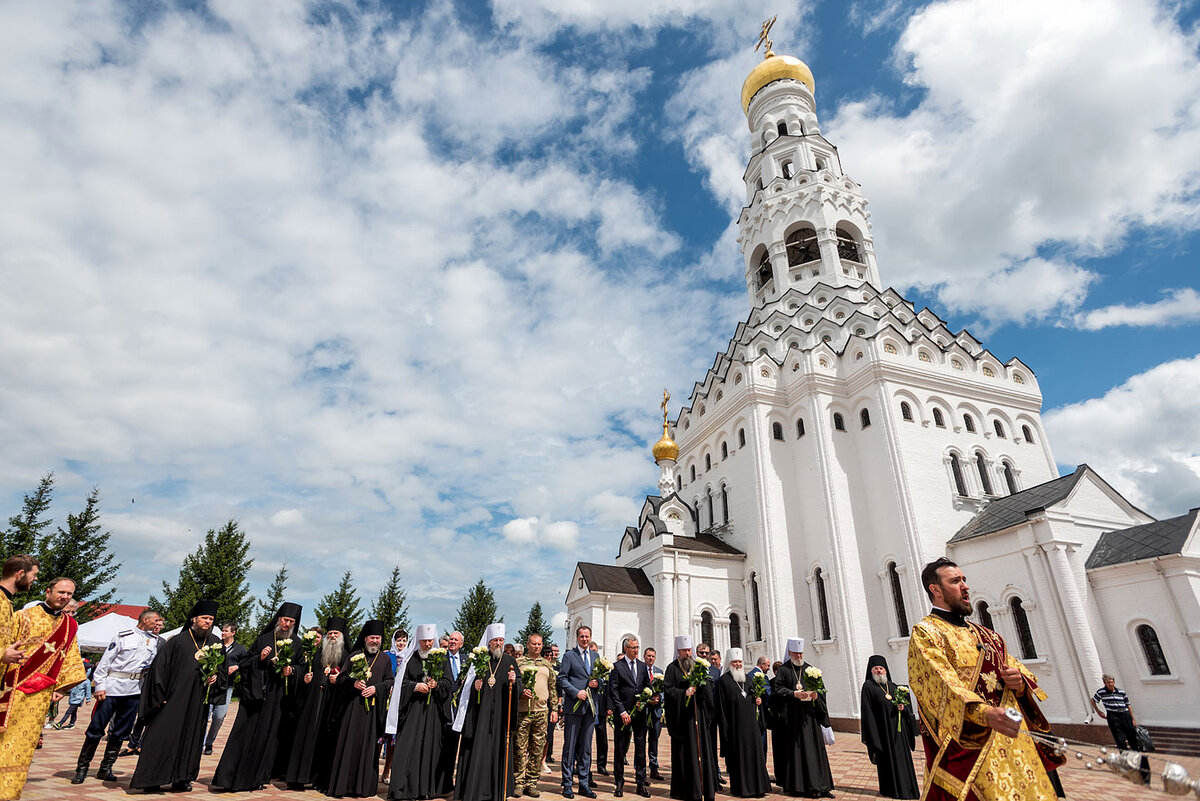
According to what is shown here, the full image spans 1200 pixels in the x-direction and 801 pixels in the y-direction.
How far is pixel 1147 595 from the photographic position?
648 inches

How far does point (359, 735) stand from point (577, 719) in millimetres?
3012

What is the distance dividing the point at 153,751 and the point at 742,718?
725 cm

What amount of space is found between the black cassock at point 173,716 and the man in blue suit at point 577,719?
179 inches

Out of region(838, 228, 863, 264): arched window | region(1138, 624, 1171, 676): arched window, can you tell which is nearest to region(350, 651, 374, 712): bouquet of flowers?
region(1138, 624, 1171, 676): arched window

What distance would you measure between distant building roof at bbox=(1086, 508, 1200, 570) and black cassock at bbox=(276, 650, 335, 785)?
19.8m

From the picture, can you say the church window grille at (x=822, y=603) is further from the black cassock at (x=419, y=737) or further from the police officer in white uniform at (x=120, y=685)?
the police officer in white uniform at (x=120, y=685)

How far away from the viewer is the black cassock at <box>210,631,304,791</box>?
7551 millimetres

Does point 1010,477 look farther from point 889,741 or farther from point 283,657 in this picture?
point 283,657

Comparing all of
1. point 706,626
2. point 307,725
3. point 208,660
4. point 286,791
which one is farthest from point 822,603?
point 208,660

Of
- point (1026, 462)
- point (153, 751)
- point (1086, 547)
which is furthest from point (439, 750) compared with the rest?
point (1026, 462)

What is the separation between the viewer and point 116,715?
8.34m

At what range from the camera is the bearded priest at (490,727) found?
24.1 ft

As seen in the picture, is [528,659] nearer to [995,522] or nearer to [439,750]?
[439,750]

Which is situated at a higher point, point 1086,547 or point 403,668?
point 1086,547
